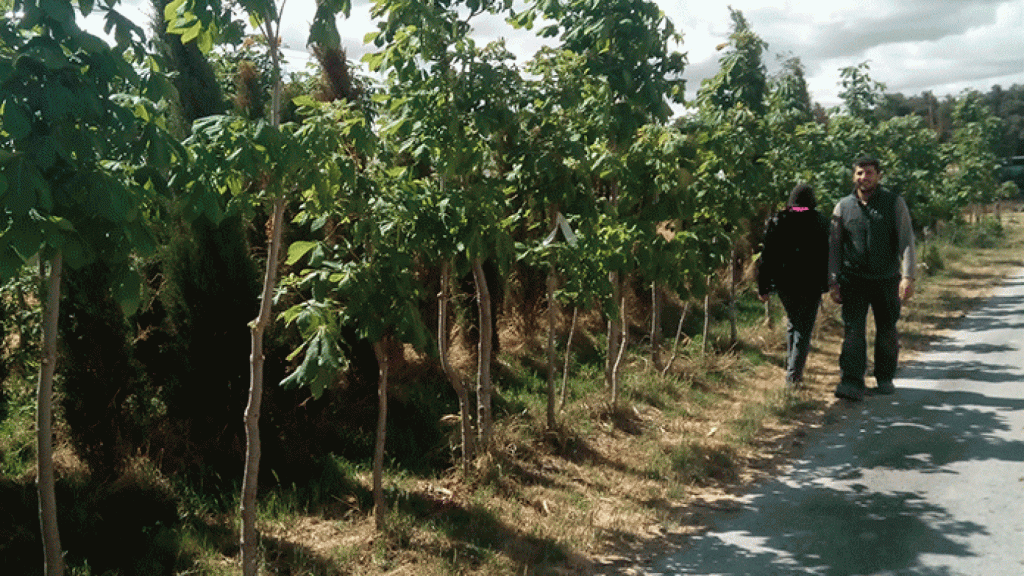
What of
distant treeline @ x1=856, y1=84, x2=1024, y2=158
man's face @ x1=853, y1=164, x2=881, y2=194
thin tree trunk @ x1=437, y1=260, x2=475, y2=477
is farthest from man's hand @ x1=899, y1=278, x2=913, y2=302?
distant treeline @ x1=856, y1=84, x2=1024, y2=158

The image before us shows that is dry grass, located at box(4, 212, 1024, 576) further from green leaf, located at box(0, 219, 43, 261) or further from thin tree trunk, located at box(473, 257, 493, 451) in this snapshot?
green leaf, located at box(0, 219, 43, 261)

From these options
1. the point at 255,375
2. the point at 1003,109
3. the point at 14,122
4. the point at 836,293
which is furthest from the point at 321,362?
the point at 1003,109

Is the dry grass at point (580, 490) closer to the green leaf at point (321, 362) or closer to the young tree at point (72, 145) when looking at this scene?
the green leaf at point (321, 362)

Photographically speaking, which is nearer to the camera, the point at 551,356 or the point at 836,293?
the point at 551,356

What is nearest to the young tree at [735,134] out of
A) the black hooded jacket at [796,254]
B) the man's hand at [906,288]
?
the black hooded jacket at [796,254]

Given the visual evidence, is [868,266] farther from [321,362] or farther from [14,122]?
[14,122]

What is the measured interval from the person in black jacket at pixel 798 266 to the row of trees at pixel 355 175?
1.51ft

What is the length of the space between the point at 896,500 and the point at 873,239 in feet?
9.97

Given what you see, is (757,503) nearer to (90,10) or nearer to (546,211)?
(546,211)

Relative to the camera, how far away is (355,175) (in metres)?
4.64

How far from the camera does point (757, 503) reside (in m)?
6.09

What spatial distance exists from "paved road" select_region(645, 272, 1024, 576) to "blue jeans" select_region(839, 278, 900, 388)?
1.04ft

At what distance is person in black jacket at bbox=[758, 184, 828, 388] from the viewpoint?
28.1ft

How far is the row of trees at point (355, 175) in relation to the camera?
3402 millimetres
